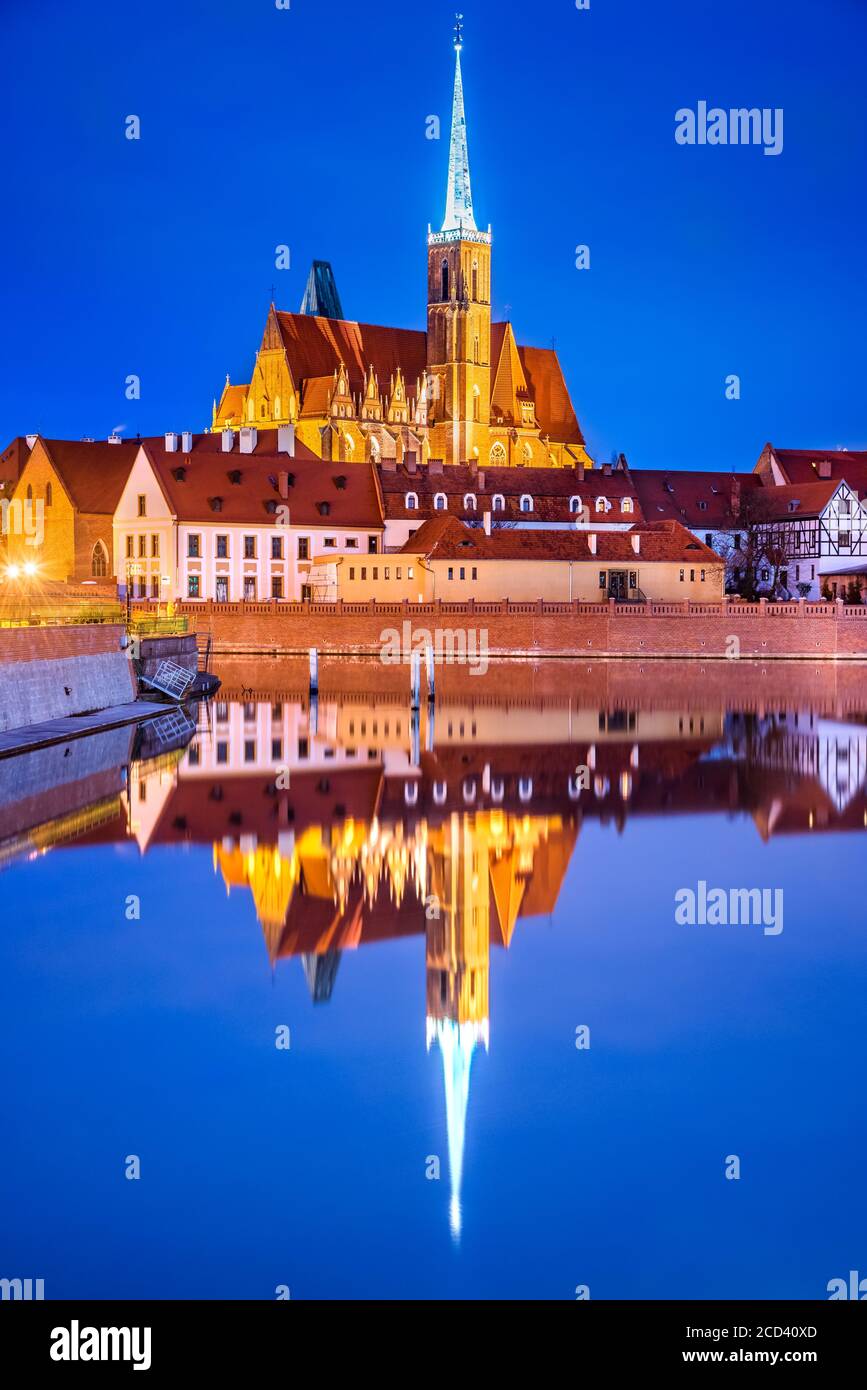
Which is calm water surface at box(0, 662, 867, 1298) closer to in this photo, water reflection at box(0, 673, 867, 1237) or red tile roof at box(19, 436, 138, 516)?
water reflection at box(0, 673, 867, 1237)

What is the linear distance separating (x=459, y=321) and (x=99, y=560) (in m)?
47.9

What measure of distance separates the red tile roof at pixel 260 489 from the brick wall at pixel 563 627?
26.6 feet

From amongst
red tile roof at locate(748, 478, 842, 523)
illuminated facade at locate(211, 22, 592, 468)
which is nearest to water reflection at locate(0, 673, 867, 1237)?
red tile roof at locate(748, 478, 842, 523)

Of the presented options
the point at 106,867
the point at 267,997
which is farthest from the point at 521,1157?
the point at 106,867

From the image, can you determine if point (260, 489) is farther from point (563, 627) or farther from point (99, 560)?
point (563, 627)

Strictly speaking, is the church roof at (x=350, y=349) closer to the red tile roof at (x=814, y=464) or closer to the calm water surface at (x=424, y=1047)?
Answer: the red tile roof at (x=814, y=464)

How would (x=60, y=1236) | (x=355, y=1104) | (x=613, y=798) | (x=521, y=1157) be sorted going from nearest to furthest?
1. (x=60, y=1236)
2. (x=521, y=1157)
3. (x=355, y=1104)
4. (x=613, y=798)

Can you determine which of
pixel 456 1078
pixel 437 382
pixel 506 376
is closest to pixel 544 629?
pixel 437 382

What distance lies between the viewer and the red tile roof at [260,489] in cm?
8181

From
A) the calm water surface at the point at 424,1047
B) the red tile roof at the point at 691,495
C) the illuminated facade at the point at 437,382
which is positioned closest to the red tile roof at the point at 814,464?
the red tile roof at the point at 691,495

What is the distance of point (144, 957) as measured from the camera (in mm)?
17094
